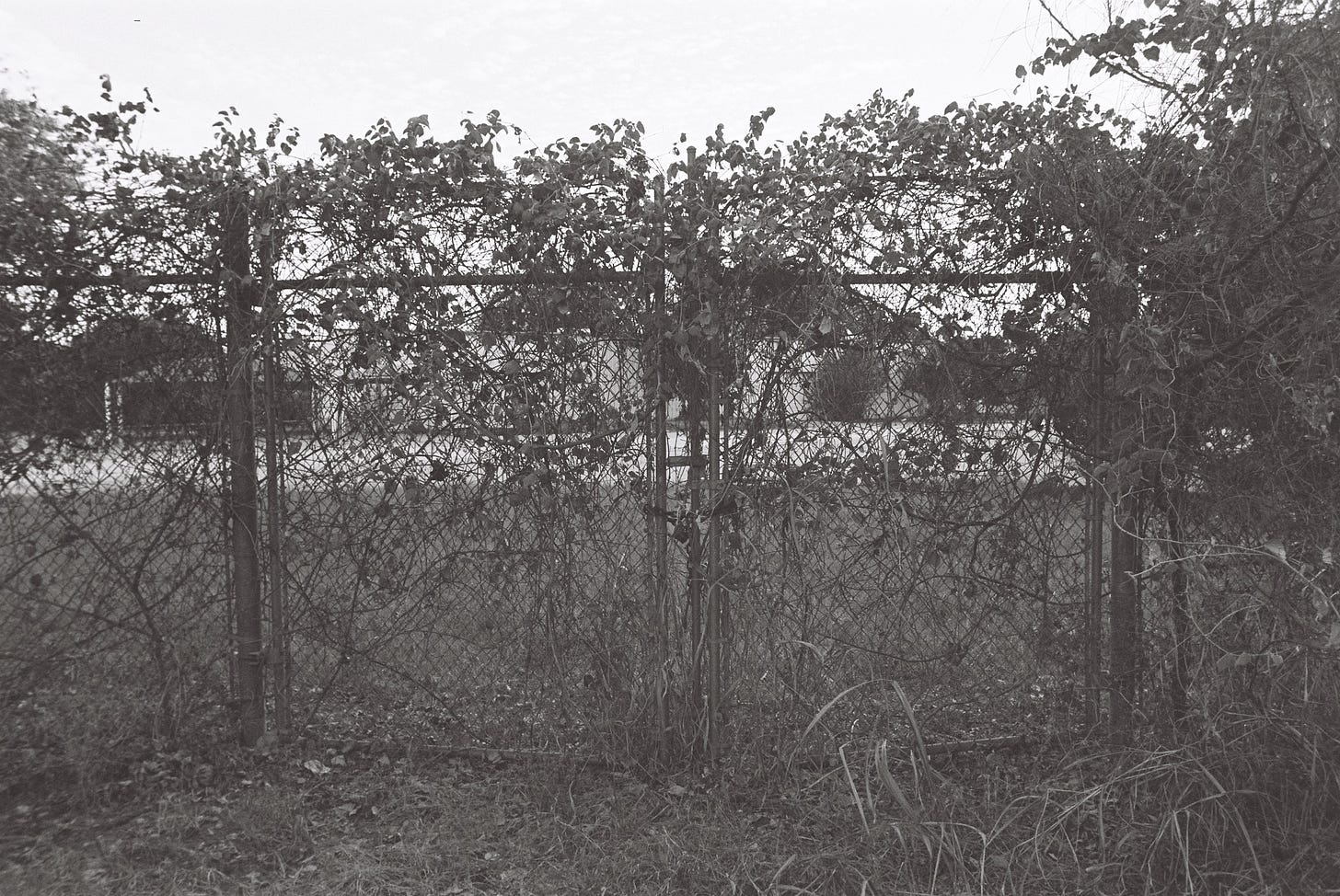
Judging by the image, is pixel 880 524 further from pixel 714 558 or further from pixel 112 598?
pixel 112 598

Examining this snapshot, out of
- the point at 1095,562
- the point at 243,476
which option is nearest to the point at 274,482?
the point at 243,476

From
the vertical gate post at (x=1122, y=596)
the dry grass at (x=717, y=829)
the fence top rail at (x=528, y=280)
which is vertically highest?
the fence top rail at (x=528, y=280)

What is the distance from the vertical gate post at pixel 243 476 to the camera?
11.6 feet

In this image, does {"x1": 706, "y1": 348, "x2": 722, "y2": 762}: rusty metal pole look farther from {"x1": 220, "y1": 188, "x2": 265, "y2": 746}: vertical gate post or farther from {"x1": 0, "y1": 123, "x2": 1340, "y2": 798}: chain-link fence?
{"x1": 220, "y1": 188, "x2": 265, "y2": 746}: vertical gate post

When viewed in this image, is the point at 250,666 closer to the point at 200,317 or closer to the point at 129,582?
the point at 129,582

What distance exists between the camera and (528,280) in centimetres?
343

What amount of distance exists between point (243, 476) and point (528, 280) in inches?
54.3

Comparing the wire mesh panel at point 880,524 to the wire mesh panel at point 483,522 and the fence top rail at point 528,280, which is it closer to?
the fence top rail at point 528,280

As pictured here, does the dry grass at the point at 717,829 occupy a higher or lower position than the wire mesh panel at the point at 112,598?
lower

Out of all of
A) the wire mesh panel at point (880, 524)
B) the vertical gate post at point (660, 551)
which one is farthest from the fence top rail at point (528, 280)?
the vertical gate post at point (660, 551)

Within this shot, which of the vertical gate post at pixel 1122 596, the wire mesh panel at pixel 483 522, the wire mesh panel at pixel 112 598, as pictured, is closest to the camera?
the vertical gate post at pixel 1122 596

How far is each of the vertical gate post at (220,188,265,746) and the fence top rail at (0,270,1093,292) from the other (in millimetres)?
122

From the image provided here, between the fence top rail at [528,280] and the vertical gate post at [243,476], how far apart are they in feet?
0.40

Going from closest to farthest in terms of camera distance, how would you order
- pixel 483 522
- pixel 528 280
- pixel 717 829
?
pixel 717 829 < pixel 528 280 < pixel 483 522
